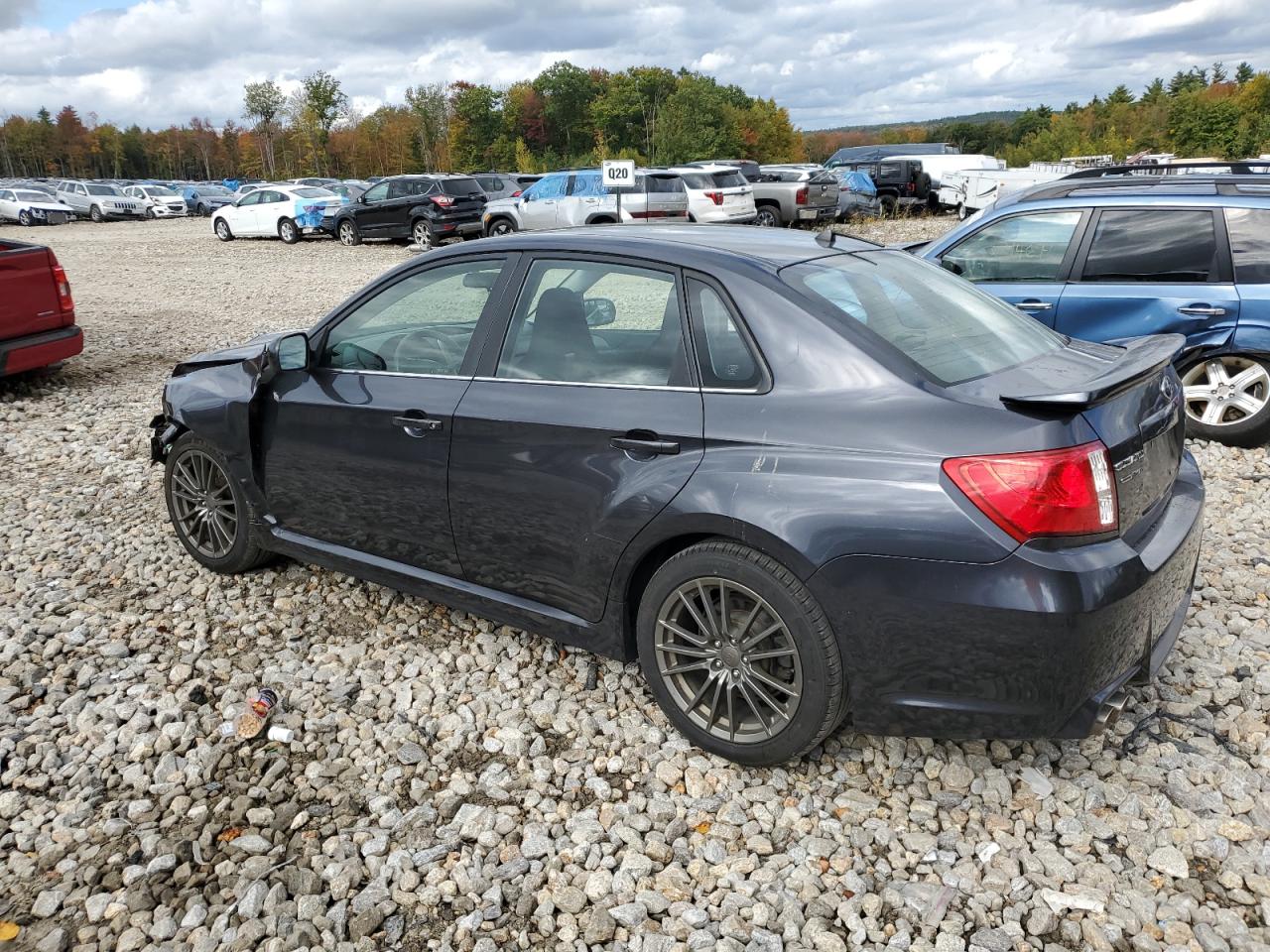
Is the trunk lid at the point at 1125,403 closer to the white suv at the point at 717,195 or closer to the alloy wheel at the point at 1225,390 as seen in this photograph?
the alloy wheel at the point at 1225,390

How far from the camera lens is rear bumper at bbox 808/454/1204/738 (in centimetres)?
241

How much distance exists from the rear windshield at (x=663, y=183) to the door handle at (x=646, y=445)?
16.5 metres

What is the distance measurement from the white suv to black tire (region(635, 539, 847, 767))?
16351mm

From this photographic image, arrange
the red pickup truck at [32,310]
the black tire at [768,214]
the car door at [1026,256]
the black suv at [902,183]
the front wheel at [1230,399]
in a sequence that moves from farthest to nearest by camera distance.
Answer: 1. the black suv at [902,183]
2. the black tire at [768,214]
3. the red pickup truck at [32,310]
4. the car door at [1026,256]
5. the front wheel at [1230,399]

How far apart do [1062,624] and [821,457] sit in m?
0.76

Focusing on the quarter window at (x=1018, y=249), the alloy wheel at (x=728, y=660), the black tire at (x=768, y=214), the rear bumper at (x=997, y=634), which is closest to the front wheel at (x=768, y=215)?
the black tire at (x=768, y=214)

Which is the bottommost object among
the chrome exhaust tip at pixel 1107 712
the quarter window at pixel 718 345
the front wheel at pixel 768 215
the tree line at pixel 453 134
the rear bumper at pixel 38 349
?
the chrome exhaust tip at pixel 1107 712

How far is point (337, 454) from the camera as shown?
3.81 m

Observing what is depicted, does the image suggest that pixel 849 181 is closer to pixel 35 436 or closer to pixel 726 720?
pixel 35 436

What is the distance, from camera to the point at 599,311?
3400 millimetres

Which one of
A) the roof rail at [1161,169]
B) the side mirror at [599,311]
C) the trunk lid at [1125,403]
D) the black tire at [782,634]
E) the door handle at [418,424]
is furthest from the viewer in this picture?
the roof rail at [1161,169]

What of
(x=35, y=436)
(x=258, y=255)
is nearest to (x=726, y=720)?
(x=35, y=436)

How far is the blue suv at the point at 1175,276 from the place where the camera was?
19.0ft

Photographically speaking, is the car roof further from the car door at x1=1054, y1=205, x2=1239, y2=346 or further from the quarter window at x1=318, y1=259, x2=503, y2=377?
the car door at x1=1054, y1=205, x2=1239, y2=346
